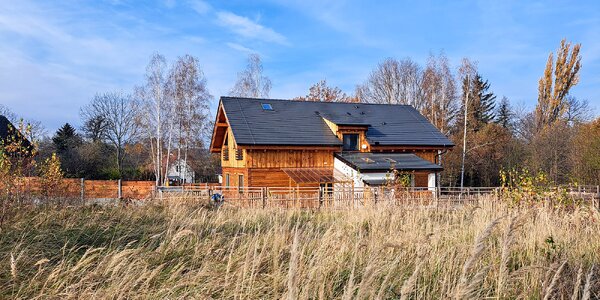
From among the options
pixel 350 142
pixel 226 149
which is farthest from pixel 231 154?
pixel 350 142

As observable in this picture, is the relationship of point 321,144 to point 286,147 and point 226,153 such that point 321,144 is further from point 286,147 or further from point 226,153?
point 226,153

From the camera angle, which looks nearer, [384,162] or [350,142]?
[384,162]

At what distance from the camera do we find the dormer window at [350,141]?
76.5 feet

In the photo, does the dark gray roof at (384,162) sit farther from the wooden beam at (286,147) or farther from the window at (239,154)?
the window at (239,154)

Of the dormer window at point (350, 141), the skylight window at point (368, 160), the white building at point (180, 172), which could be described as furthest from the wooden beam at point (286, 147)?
the white building at point (180, 172)

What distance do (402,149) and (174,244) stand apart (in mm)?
20818

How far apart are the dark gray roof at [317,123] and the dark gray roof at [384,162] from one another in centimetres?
85

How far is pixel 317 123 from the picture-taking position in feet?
79.0

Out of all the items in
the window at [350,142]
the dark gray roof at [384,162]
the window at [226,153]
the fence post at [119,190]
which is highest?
the window at [350,142]

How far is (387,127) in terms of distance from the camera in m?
25.0

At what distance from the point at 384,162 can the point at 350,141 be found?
299cm

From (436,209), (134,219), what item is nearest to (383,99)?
(436,209)

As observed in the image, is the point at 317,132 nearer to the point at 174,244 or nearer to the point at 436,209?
the point at 436,209

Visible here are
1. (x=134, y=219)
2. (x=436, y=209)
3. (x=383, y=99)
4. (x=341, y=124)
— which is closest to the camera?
(x=134, y=219)
